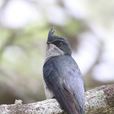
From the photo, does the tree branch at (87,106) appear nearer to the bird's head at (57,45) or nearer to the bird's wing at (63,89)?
the bird's wing at (63,89)

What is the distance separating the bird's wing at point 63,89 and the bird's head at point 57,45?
23cm

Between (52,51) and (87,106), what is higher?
(52,51)

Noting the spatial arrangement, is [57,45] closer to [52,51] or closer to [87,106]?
[52,51]

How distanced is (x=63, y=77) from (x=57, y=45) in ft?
1.54

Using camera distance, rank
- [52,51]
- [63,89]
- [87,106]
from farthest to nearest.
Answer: [52,51] < [63,89] < [87,106]

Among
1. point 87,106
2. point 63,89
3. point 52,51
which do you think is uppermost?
point 52,51

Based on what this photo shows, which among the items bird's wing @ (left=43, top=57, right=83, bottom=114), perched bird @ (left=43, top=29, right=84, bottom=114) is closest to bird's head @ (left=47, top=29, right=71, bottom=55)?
perched bird @ (left=43, top=29, right=84, bottom=114)

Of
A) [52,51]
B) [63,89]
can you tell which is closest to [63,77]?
[63,89]

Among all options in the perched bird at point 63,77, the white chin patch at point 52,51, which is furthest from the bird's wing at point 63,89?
the white chin patch at point 52,51

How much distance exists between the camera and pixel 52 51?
4.74 metres

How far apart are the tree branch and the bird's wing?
64mm

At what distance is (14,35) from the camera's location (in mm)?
8172

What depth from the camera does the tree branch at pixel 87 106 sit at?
13.1 ft

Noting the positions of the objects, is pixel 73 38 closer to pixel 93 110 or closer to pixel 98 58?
pixel 98 58
